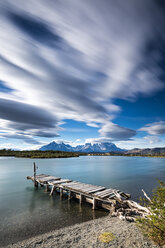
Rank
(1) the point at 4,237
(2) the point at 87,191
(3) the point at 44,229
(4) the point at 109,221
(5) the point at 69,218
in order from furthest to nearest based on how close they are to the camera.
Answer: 1. (2) the point at 87,191
2. (5) the point at 69,218
3. (4) the point at 109,221
4. (3) the point at 44,229
5. (1) the point at 4,237

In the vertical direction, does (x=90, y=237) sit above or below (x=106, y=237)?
below

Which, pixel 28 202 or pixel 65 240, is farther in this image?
pixel 28 202

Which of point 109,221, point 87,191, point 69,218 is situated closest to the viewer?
point 109,221

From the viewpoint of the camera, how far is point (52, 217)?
1388 cm

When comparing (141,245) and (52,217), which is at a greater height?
(141,245)

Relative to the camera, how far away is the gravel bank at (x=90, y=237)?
28.5 ft

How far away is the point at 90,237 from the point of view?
9695 mm

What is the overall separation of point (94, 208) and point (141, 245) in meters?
7.92

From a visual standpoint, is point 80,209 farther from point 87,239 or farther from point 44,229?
point 87,239

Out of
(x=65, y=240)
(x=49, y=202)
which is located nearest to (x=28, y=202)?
(x=49, y=202)

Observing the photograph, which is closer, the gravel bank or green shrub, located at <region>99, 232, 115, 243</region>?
the gravel bank

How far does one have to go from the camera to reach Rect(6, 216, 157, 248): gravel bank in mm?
8695

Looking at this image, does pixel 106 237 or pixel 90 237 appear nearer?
pixel 106 237

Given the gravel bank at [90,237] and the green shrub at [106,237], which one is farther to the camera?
the green shrub at [106,237]
